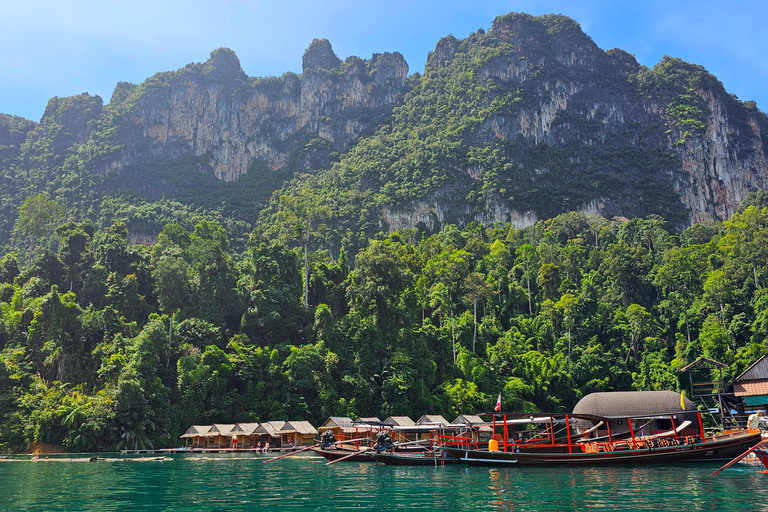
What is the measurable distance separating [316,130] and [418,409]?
96.2 m

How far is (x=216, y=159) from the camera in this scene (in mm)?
→ 127125

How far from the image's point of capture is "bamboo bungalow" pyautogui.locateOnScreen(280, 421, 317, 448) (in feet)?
153

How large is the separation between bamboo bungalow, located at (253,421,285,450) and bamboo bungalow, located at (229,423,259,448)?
1.31ft

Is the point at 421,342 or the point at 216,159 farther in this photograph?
the point at 216,159

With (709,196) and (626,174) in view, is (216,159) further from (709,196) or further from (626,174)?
(709,196)

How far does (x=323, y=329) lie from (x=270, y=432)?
42.0ft

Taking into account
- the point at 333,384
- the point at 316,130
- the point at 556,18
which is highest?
the point at 556,18

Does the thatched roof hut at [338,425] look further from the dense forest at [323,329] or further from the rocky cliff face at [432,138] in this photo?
the rocky cliff face at [432,138]

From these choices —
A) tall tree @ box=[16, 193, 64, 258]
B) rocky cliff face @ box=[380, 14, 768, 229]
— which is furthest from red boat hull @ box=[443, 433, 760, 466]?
rocky cliff face @ box=[380, 14, 768, 229]

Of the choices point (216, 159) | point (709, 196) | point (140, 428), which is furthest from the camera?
point (216, 159)

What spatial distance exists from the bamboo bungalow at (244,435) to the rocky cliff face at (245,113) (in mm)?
86154

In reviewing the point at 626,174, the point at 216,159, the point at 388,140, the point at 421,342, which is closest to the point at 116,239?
the point at 421,342

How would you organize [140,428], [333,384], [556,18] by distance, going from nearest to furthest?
[140,428], [333,384], [556,18]

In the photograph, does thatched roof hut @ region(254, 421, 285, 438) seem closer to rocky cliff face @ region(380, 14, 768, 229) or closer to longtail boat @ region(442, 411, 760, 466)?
longtail boat @ region(442, 411, 760, 466)
